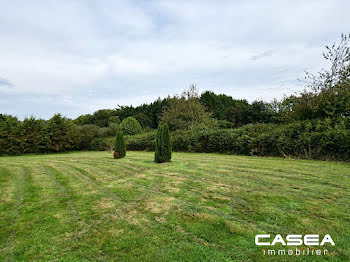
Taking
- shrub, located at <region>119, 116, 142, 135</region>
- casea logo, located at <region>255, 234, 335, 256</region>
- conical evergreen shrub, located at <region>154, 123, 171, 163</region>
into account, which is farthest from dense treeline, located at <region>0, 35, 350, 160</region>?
casea logo, located at <region>255, 234, 335, 256</region>

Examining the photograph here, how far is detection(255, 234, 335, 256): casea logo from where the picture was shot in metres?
2.17

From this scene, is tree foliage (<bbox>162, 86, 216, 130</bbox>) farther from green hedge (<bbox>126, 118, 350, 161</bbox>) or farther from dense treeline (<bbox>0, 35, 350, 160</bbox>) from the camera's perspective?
green hedge (<bbox>126, 118, 350, 161</bbox>)

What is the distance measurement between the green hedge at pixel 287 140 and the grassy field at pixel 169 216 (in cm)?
330

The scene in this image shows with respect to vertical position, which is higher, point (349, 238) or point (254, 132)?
point (254, 132)

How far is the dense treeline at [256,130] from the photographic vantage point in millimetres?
8633

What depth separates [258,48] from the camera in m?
10.1

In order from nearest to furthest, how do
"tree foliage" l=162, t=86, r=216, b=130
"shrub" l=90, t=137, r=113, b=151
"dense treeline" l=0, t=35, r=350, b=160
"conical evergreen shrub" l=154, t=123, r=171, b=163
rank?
"conical evergreen shrub" l=154, t=123, r=171, b=163
"dense treeline" l=0, t=35, r=350, b=160
"shrub" l=90, t=137, r=113, b=151
"tree foliage" l=162, t=86, r=216, b=130

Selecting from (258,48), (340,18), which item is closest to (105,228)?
(258,48)

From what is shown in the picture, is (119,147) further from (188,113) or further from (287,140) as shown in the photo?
(188,113)

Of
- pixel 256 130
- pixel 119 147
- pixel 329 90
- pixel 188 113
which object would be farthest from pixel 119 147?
pixel 329 90

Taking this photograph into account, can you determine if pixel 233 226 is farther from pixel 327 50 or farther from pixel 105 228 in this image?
pixel 327 50

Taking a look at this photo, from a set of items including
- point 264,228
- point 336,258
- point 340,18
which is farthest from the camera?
point 340,18

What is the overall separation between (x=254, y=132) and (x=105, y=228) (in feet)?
33.8

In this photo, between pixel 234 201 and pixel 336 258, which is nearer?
pixel 336 258
